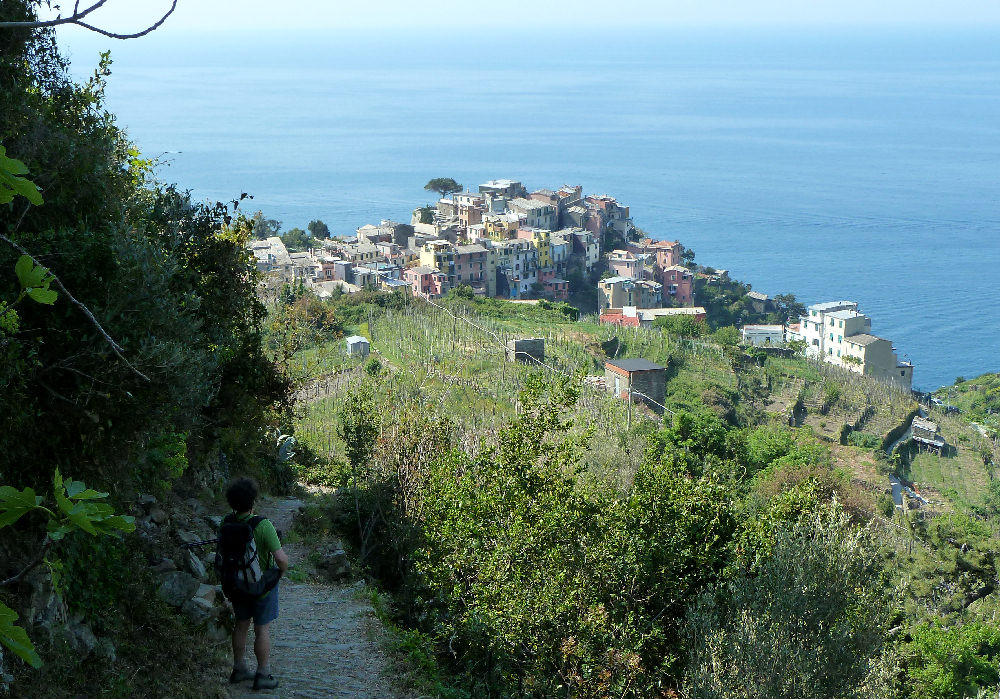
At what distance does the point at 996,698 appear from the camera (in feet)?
31.0

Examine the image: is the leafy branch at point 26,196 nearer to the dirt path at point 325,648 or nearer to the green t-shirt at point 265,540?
the green t-shirt at point 265,540

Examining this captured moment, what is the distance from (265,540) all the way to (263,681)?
101 centimetres

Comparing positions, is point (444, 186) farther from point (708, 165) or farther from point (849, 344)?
point (708, 165)

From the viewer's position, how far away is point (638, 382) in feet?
99.2

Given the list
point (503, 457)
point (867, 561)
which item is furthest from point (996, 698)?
point (503, 457)

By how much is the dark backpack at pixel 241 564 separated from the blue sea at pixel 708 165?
33.8m

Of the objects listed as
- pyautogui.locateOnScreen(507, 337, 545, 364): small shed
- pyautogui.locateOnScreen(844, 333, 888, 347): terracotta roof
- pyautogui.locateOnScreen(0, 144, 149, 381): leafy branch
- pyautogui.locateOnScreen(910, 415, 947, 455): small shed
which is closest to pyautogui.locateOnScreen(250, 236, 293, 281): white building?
pyautogui.locateOnScreen(507, 337, 545, 364): small shed

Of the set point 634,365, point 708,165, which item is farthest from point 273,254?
point 708,165

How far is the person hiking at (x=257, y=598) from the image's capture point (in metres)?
4.50

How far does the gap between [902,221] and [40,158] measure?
90.6 m

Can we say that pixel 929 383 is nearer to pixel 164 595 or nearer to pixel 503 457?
pixel 503 457

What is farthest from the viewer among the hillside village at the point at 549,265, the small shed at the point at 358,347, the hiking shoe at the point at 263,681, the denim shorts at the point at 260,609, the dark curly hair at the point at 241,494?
the hillside village at the point at 549,265

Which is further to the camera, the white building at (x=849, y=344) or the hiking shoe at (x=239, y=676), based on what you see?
the white building at (x=849, y=344)

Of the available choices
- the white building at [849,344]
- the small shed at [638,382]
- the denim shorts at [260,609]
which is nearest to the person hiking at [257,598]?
the denim shorts at [260,609]
